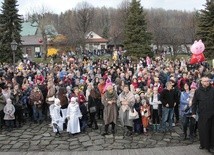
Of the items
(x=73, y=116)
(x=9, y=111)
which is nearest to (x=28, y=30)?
(x=9, y=111)

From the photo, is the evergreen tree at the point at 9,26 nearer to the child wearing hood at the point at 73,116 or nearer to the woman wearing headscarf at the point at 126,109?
the child wearing hood at the point at 73,116

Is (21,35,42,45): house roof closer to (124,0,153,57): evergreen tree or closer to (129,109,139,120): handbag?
(124,0,153,57): evergreen tree

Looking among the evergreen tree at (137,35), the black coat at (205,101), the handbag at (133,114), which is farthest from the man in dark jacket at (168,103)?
the evergreen tree at (137,35)

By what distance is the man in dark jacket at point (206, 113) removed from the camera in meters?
9.30

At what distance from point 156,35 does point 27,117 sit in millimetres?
41185

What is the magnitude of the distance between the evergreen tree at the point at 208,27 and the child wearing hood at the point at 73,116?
26.8m

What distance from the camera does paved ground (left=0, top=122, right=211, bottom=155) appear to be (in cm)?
1017

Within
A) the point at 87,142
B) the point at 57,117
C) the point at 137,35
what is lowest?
the point at 87,142

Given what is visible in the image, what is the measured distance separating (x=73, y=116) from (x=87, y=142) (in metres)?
1.38

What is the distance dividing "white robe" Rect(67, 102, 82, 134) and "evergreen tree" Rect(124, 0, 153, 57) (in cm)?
2894

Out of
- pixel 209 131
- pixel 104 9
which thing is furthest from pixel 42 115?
pixel 104 9

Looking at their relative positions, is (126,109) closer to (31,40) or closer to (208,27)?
(208,27)

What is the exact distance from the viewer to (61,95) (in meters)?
Answer: 12.6

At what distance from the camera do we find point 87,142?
10805 millimetres
